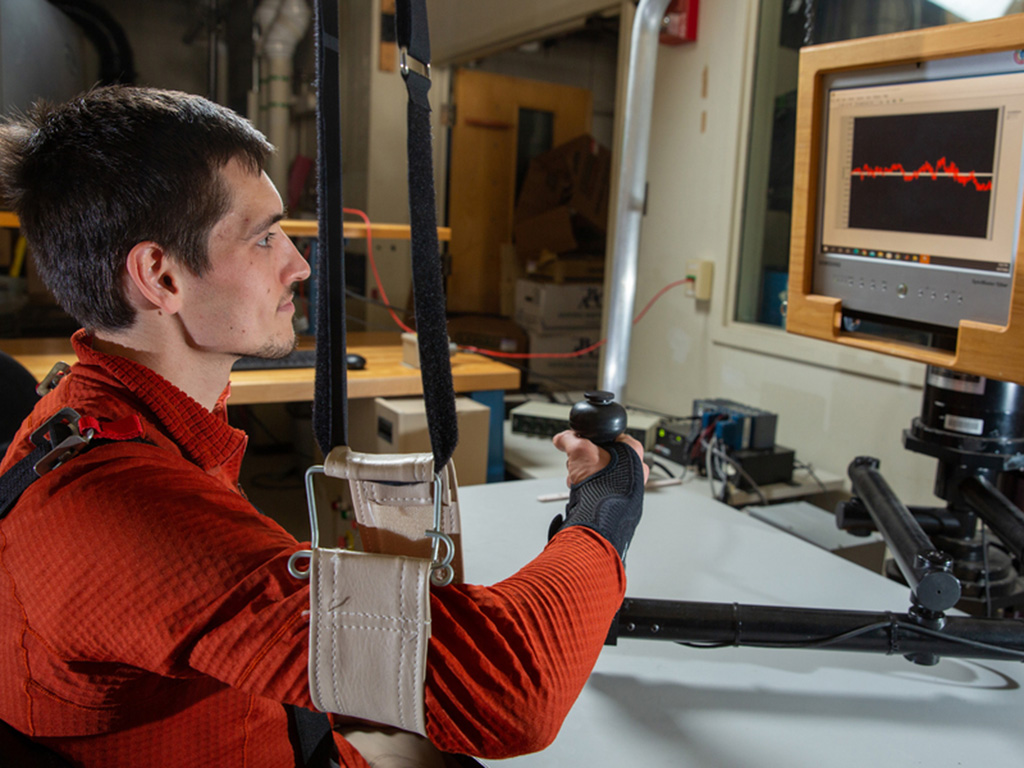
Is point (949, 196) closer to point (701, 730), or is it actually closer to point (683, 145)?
point (701, 730)

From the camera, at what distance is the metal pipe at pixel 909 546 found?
805mm

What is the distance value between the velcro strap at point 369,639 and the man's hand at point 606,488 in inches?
7.3

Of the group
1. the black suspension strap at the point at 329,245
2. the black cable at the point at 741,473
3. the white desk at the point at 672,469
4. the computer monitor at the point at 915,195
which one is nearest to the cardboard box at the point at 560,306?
the white desk at the point at 672,469

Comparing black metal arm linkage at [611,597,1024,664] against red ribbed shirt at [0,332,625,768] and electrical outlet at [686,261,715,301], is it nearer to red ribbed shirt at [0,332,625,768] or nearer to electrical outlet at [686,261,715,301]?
red ribbed shirt at [0,332,625,768]

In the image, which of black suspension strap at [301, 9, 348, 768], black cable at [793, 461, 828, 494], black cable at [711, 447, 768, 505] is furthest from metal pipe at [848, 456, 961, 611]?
black suspension strap at [301, 9, 348, 768]

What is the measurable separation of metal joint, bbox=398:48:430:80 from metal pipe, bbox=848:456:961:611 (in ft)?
2.35

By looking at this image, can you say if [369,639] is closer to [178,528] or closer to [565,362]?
[178,528]

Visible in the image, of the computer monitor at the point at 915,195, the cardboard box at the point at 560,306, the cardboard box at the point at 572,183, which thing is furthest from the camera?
the cardboard box at the point at 572,183

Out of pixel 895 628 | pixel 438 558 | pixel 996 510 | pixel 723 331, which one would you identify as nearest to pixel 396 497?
pixel 438 558

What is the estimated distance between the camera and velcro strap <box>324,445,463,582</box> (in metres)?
0.51

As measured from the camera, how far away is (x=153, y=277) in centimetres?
63

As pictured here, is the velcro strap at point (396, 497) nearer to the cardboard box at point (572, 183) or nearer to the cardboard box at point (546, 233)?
the cardboard box at point (546, 233)

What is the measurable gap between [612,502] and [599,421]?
14cm

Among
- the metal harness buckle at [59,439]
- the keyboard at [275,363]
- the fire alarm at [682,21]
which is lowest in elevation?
the keyboard at [275,363]
